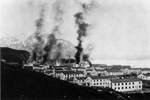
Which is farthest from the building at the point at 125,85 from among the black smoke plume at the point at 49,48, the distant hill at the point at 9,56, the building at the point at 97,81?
the black smoke plume at the point at 49,48

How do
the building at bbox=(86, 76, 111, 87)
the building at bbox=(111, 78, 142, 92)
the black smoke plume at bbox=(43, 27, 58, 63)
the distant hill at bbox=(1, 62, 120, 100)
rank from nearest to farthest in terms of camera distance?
the distant hill at bbox=(1, 62, 120, 100) < the building at bbox=(111, 78, 142, 92) < the building at bbox=(86, 76, 111, 87) < the black smoke plume at bbox=(43, 27, 58, 63)

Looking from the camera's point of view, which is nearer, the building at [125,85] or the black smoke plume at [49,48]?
the building at [125,85]

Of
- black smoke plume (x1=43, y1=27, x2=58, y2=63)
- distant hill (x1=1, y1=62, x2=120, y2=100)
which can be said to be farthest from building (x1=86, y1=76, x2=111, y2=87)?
black smoke plume (x1=43, y1=27, x2=58, y2=63)

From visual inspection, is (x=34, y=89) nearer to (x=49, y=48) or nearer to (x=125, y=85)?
(x=125, y=85)

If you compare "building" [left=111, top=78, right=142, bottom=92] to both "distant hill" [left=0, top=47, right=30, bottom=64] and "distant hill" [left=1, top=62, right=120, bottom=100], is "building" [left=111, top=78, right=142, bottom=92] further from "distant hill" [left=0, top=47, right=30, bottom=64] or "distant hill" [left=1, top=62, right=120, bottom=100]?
"distant hill" [left=0, top=47, right=30, bottom=64]

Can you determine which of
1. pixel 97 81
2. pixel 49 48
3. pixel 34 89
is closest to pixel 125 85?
pixel 97 81

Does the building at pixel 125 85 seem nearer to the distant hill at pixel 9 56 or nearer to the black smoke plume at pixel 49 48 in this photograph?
the distant hill at pixel 9 56

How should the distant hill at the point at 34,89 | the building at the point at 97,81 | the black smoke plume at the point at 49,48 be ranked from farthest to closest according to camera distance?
the black smoke plume at the point at 49,48, the building at the point at 97,81, the distant hill at the point at 34,89

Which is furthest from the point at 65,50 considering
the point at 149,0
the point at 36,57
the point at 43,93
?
the point at 43,93

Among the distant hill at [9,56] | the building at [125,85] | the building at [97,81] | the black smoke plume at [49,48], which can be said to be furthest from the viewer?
the black smoke plume at [49,48]
